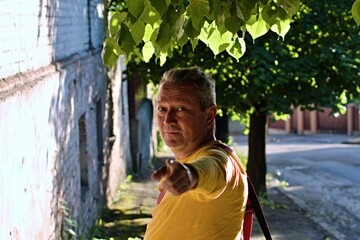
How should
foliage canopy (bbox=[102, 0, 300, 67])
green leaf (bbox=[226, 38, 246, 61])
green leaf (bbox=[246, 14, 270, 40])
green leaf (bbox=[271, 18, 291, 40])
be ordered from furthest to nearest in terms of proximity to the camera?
1. green leaf (bbox=[226, 38, 246, 61])
2. green leaf (bbox=[246, 14, 270, 40])
3. green leaf (bbox=[271, 18, 291, 40])
4. foliage canopy (bbox=[102, 0, 300, 67])

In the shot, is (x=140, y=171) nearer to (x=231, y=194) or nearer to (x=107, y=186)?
(x=107, y=186)

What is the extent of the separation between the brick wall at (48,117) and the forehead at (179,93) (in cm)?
151

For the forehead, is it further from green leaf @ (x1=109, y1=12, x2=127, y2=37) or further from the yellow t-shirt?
green leaf @ (x1=109, y1=12, x2=127, y2=37)

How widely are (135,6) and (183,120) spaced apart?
56 centimetres

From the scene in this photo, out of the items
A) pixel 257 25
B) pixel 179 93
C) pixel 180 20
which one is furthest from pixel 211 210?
pixel 257 25

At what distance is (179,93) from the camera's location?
329 cm

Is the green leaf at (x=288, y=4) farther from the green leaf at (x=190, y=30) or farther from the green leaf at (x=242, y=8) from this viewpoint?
the green leaf at (x=190, y=30)

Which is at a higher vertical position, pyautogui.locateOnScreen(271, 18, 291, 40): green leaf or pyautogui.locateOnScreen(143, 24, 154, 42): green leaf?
pyautogui.locateOnScreen(271, 18, 291, 40): green leaf

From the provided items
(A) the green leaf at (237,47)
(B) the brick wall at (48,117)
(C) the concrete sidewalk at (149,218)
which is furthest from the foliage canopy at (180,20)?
(C) the concrete sidewalk at (149,218)

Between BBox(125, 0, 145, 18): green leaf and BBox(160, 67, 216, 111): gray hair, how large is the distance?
1.04 feet

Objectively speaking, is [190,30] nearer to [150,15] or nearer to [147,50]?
[150,15]

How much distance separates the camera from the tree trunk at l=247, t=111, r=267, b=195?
14695 mm

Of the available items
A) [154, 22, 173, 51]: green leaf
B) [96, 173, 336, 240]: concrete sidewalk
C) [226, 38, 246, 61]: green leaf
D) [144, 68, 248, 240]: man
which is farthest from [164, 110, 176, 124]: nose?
[96, 173, 336, 240]: concrete sidewalk

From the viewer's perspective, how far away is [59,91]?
7336 mm
